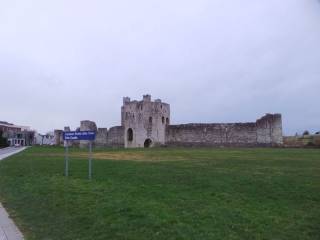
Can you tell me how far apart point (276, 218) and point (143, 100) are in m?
47.7

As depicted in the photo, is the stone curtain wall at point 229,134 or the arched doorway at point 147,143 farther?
the arched doorway at point 147,143

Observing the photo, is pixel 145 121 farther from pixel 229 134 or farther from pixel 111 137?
pixel 229 134

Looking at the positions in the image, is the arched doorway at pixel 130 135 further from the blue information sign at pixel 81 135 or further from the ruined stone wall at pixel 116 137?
the blue information sign at pixel 81 135

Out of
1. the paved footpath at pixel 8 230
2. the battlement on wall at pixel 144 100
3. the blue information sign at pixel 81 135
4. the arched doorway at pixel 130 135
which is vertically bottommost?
the paved footpath at pixel 8 230

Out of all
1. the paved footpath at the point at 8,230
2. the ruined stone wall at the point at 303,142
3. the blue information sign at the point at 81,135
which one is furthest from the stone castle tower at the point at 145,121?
the paved footpath at the point at 8,230

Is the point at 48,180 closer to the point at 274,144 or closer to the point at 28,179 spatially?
the point at 28,179

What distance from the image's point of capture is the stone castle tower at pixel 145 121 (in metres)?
54.9

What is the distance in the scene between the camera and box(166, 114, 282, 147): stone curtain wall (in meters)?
48.5

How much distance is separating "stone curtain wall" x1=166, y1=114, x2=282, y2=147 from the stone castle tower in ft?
4.87

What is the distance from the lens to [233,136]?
166ft

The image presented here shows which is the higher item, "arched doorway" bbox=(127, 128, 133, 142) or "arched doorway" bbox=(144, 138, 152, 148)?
"arched doorway" bbox=(127, 128, 133, 142)

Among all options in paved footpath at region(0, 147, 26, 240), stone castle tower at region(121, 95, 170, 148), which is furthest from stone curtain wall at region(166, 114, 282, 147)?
paved footpath at region(0, 147, 26, 240)

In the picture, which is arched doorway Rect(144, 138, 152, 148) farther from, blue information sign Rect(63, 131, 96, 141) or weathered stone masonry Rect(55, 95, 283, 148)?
blue information sign Rect(63, 131, 96, 141)

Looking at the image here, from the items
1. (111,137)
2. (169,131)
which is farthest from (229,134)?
(111,137)
